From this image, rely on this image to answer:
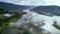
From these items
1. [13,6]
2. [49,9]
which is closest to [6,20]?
[13,6]

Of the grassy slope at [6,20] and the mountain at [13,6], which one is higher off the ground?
the mountain at [13,6]

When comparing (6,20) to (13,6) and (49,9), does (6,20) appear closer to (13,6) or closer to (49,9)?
(13,6)

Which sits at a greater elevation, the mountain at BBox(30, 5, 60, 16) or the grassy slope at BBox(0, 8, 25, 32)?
the mountain at BBox(30, 5, 60, 16)

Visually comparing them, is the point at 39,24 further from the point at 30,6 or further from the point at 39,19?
the point at 30,6

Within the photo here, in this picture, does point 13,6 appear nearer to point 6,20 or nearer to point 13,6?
point 13,6

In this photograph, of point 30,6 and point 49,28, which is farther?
point 30,6

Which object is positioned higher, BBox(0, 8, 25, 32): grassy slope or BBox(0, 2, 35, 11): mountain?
BBox(0, 2, 35, 11): mountain

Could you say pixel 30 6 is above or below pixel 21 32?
above

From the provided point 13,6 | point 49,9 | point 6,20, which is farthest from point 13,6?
point 49,9

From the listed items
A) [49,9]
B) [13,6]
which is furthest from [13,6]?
[49,9]

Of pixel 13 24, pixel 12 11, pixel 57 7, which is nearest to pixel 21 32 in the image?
pixel 13 24
